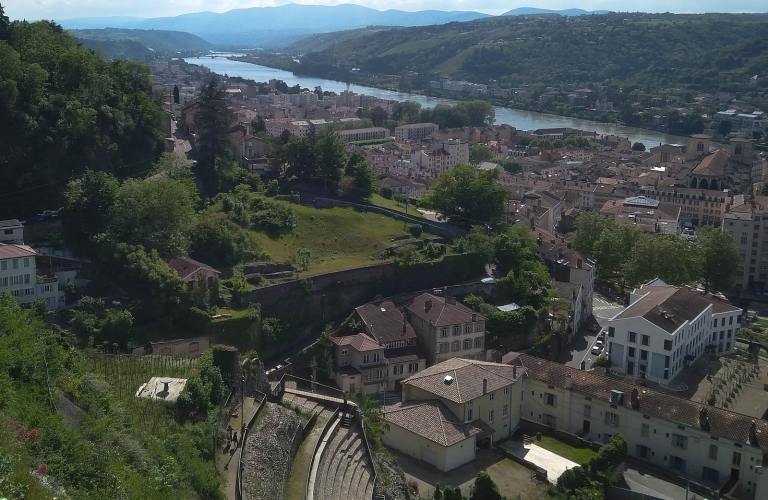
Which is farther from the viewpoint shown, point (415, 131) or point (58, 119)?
point (415, 131)

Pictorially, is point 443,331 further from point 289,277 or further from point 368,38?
point 368,38

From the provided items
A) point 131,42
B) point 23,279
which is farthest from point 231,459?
point 131,42

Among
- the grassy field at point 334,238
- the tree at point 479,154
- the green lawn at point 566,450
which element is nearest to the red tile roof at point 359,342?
the grassy field at point 334,238

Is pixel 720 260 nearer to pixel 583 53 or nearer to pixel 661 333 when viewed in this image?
pixel 661 333

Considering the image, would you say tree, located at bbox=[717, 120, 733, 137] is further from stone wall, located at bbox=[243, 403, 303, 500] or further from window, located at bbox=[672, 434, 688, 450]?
stone wall, located at bbox=[243, 403, 303, 500]

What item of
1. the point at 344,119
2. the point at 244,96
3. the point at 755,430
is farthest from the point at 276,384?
the point at 244,96
